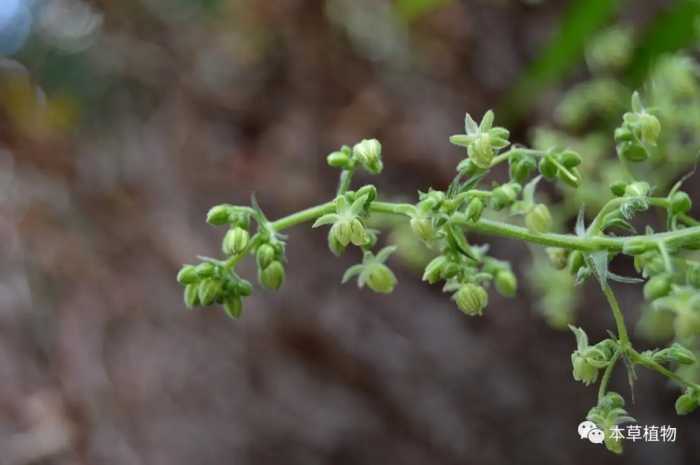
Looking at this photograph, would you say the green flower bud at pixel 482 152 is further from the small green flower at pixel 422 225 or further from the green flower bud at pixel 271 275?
the green flower bud at pixel 271 275

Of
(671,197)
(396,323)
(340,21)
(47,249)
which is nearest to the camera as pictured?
(671,197)

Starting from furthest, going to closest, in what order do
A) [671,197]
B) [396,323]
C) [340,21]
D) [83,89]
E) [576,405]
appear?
[83,89]
[340,21]
[396,323]
[576,405]
[671,197]

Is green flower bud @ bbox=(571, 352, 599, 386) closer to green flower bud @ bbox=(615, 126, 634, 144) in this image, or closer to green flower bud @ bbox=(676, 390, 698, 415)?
green flower bud @ bbox=(676, 390, 698, 415)

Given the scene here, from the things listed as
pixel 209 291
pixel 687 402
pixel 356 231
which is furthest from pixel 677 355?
pixel 209 291

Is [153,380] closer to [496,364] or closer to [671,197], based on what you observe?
[496,364]

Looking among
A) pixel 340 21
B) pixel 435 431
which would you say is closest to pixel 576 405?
pixel 435 431

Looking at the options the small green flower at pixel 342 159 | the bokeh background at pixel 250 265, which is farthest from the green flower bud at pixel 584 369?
the bokeh background at pixel 250 265

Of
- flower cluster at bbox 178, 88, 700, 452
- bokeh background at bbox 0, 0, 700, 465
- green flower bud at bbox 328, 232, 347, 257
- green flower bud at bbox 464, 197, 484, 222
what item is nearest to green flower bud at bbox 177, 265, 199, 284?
flower cluster at bbox 178, 88, 700, 452
